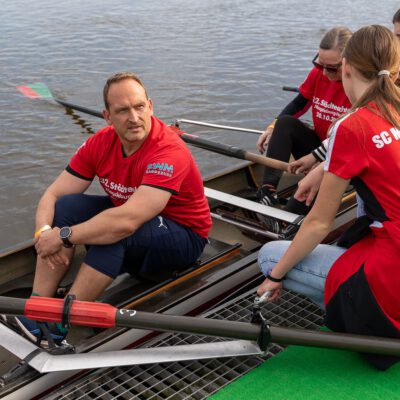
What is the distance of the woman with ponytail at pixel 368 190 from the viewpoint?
2.50 meters

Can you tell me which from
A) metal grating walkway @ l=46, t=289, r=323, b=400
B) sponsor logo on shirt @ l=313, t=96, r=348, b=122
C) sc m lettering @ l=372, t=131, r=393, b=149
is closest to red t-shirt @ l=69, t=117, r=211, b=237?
metal grating walkway @ l=46, t=289, r=323, b=400

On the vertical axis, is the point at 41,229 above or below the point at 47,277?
above

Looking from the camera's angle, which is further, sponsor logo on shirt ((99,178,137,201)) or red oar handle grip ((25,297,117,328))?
sponsor logo on shirt ((99,178,137,201))

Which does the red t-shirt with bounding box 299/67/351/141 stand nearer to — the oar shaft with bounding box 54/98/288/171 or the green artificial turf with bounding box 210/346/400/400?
the oar shaft with bounding box 54/98/288/171

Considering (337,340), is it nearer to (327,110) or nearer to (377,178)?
(377,178)

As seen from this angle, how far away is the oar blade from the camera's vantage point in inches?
381

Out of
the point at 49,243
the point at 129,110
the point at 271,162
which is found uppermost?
the point at 129,110

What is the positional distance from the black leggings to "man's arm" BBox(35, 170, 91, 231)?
166cm

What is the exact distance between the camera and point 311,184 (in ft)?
10.3

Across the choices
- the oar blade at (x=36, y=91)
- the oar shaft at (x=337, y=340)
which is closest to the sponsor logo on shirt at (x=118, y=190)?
the oar shaft at (x=337, y=340)

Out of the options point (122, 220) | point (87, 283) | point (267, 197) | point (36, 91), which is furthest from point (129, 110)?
point (36, 91)

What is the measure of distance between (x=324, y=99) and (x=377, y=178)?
2.18 metres

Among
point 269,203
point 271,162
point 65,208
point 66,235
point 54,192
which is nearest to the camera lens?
point 66,235

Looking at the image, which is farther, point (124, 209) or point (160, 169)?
point (160, 169)
